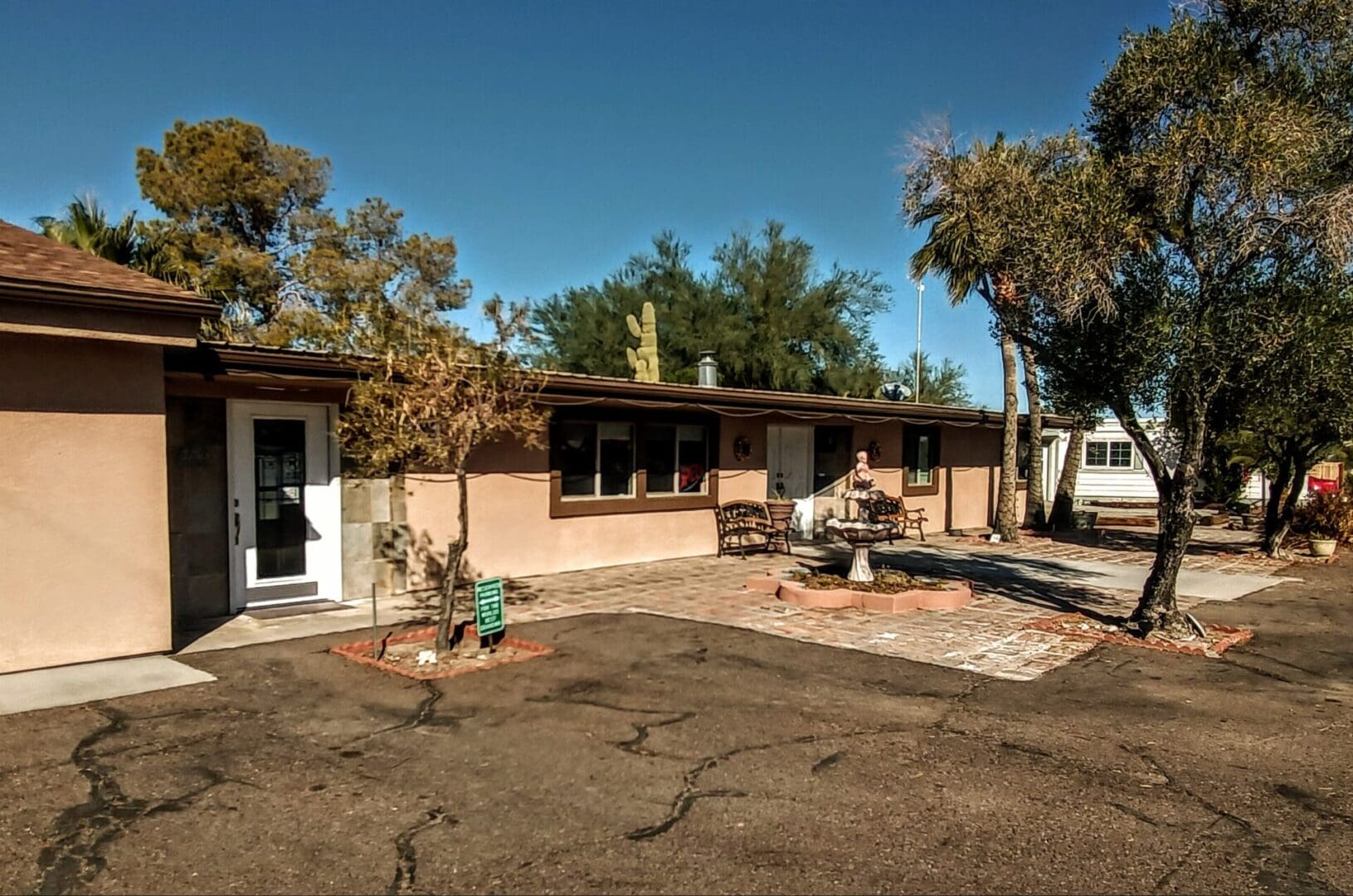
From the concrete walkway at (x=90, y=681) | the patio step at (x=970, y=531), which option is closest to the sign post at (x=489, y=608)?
the concrete walkway at (x=90, y=681)

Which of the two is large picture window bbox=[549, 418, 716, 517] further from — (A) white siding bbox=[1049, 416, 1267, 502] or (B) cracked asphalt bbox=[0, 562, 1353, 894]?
(A) white siding bbox=[1049, 416, 1267, 502]

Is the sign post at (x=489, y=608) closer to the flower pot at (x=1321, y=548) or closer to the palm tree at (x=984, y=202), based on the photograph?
the palm tree at (x=984, y=202)

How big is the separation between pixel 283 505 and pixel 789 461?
9537 millimetres

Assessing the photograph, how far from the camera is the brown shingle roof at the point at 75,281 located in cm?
612

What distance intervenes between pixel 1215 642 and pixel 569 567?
775 cm

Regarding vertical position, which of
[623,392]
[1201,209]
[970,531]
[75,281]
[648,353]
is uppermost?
[1201,209]

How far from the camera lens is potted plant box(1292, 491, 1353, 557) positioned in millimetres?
16016

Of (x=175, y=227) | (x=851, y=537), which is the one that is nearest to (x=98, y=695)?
(x=851, y=537)

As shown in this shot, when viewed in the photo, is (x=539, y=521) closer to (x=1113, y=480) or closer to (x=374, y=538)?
(x=374, y=538)

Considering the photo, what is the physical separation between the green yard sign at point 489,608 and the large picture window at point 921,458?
12162mm

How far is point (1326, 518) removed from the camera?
16125mm

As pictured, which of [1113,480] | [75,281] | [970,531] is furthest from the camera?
[1113,480]

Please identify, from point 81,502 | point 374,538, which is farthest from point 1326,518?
point 81,502

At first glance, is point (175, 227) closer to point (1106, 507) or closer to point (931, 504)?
point (931, 504)
